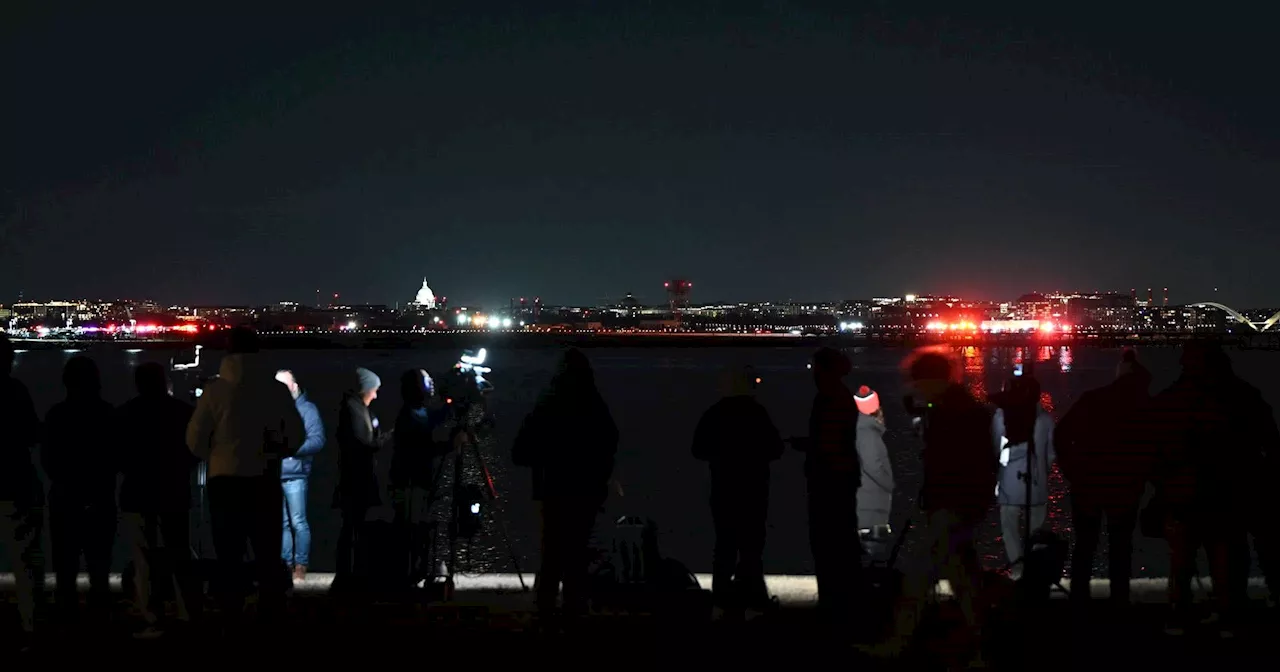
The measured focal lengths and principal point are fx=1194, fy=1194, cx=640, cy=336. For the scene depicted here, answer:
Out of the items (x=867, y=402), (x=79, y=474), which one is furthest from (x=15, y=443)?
(x=867, y=402)

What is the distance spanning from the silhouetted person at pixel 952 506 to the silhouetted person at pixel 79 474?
4.43m

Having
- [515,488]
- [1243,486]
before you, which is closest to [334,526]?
[515,488]

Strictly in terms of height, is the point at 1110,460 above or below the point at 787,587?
above

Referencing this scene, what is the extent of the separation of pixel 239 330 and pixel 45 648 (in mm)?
1954

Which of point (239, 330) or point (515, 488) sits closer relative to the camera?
point (239, 330)

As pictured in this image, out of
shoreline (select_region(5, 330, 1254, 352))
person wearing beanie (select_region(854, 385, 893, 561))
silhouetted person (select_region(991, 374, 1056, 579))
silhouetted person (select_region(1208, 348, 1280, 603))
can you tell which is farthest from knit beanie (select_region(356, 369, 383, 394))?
shoreline (select_region(5, 330, 1254, 352))

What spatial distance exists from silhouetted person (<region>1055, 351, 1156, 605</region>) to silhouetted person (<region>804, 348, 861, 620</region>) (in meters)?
1.26

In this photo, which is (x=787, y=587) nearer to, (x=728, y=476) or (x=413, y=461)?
(x=728, y=476)

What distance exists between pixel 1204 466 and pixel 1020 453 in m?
1.34

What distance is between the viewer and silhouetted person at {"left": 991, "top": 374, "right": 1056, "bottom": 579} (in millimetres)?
7363

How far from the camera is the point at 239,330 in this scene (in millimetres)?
6770

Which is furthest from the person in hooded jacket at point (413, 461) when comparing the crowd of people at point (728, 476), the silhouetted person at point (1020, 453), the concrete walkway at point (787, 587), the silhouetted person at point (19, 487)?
the silhouetted person at point (1020, 453)

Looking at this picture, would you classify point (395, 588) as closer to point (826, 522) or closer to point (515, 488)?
point (826, 522)

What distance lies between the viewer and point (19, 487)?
256 inches
